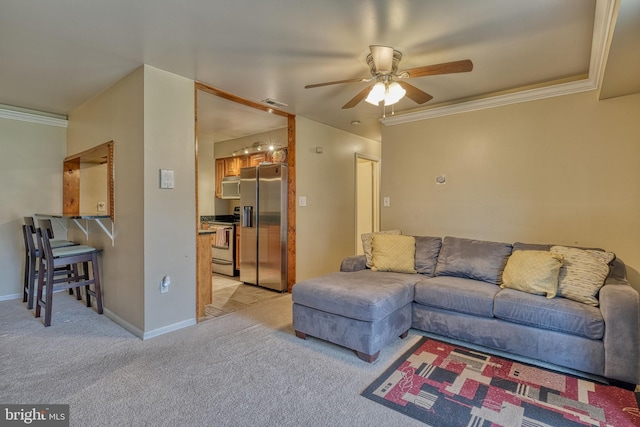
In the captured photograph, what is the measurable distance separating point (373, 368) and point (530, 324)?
122 cm

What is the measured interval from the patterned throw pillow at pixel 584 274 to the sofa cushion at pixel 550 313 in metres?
0.07

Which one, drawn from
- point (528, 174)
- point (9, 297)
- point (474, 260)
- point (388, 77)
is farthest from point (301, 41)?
point (9, 297)

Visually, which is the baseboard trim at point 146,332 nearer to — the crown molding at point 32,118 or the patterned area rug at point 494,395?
the patterned area rug at point 494,395

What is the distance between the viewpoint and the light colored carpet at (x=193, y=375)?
1798 millimetres

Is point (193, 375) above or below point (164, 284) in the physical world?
below

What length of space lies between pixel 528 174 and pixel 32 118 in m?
5.92

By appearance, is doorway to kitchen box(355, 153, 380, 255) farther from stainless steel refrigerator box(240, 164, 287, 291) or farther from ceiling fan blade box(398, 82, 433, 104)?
ceiling fan blade box(398, 82, 433, 104)

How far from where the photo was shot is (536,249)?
2928mm

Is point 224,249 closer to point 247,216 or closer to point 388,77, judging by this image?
point 247,216

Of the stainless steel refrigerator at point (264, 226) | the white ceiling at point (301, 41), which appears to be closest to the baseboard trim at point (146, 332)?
the stainless steel refrigerator at point (264, 226)

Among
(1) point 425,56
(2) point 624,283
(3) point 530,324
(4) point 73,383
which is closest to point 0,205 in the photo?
(4) point 73,383

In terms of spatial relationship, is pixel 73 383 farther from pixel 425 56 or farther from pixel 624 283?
pixel 624 283

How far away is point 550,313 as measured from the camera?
2.31 m

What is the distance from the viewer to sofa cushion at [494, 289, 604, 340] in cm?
217
